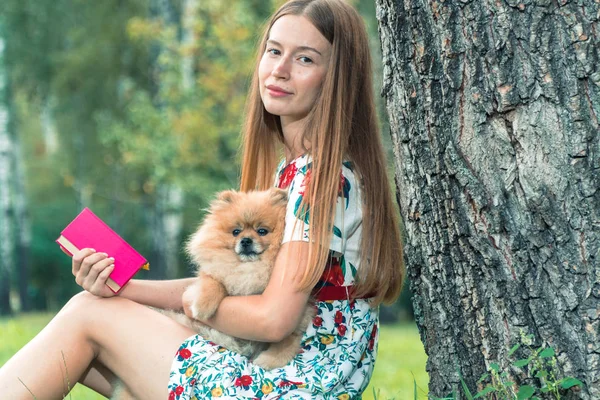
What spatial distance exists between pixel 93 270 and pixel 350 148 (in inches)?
41.4

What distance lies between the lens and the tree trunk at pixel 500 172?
210cm

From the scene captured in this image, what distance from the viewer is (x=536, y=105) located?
2.14m

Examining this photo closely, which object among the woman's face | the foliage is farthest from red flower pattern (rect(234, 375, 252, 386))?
the woman's face

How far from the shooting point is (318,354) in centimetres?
253

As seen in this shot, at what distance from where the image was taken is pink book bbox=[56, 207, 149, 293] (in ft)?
8.98

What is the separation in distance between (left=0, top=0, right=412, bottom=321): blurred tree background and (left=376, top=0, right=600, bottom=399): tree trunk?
23.2 ft

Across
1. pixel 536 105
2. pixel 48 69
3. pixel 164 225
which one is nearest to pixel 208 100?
pixel 164 225

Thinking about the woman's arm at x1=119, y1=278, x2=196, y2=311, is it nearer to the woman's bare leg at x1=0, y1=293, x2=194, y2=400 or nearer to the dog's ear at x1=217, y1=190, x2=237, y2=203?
the woman's bare leg at x1=0, y1=293, x2=194, y2=400

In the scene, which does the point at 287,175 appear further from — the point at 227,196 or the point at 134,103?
the point at 134,103

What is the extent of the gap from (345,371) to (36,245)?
1930 cm

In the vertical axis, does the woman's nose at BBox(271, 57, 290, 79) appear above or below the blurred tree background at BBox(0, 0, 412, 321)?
below

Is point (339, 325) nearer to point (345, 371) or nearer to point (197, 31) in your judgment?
Answer: point (345, 371)

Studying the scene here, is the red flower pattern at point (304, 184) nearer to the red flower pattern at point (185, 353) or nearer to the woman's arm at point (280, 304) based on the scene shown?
the woman's arm at point (280, 304)

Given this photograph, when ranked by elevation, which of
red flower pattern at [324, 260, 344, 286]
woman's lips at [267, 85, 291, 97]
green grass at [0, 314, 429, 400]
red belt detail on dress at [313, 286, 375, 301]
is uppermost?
woman's lips at [267, 85, 291, 97]
